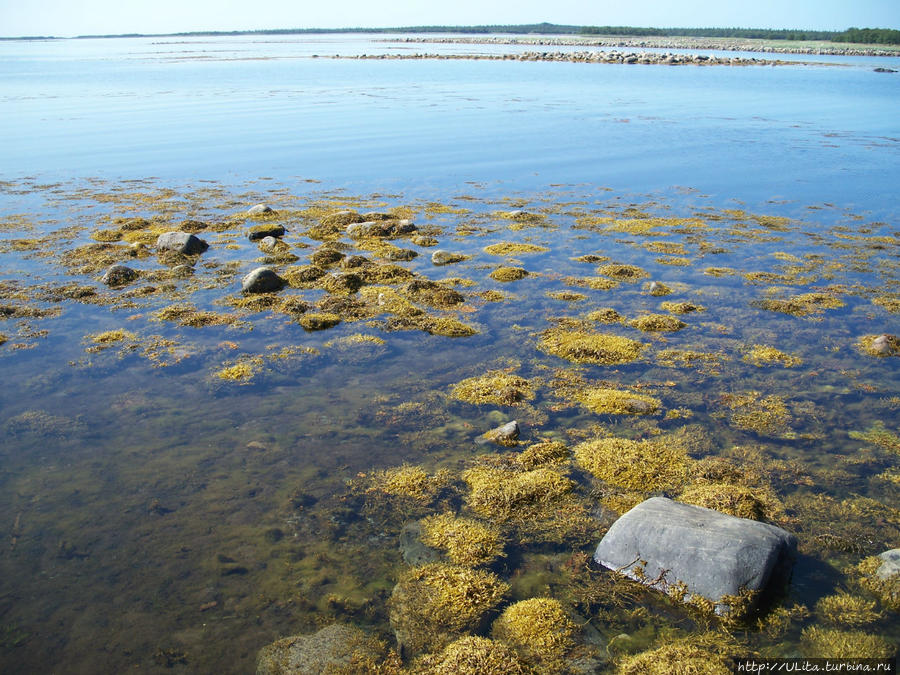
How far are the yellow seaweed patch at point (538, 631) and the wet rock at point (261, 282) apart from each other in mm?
7878

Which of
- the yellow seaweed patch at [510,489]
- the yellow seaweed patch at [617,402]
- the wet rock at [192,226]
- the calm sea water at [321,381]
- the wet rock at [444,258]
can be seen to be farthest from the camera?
the wet rock at [192,226]

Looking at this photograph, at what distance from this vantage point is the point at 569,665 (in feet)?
14.1

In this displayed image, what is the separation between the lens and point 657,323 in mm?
9531

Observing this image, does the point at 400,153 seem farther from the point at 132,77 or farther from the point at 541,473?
the point at 132,77

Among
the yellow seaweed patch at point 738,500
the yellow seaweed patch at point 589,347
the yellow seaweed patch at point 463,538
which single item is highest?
the yellow seaweed patch at point 589,347

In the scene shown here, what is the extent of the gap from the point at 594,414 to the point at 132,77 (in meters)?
69.9

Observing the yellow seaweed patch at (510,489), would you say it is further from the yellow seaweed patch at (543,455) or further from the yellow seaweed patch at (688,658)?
the yellow seaweed patch at (688,658)

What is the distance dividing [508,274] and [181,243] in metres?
6.99

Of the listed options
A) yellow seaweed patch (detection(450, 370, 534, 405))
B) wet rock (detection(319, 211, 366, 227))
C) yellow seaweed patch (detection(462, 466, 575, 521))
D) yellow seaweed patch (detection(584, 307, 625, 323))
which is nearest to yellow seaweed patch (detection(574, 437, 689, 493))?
yellow seaweed patch (detection(462, 466, 575, 521))

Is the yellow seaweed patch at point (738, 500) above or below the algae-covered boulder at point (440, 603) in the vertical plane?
above

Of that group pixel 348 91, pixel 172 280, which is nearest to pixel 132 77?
pixel 348 91

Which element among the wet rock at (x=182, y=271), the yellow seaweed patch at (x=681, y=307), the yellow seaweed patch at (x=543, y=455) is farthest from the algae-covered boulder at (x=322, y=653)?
the wet rock at (x=182, y=271)

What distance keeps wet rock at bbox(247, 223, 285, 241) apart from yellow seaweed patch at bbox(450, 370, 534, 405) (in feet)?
26.6

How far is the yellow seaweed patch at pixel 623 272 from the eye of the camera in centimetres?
1159
